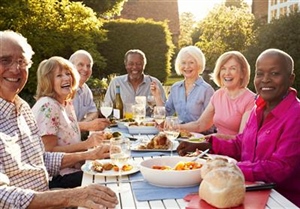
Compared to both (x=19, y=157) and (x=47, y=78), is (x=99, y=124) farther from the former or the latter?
(x=19, y=157)

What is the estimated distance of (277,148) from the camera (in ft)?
7.62

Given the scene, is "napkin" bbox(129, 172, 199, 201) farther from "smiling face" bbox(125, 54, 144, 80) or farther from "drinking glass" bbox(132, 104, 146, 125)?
"smiling face" bbox(125, 54, 144, 80)

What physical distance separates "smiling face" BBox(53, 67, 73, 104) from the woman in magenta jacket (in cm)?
112

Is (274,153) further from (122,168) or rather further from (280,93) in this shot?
(122,168)

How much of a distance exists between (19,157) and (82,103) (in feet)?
9.14

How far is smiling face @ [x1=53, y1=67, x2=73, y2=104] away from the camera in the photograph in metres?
3.31

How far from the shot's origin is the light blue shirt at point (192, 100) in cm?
477

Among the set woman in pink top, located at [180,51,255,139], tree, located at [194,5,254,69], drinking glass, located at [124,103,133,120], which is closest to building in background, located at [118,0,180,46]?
tree, located at [194,5,254,69]

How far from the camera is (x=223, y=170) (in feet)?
5.89

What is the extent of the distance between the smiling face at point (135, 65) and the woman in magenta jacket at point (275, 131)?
280cm

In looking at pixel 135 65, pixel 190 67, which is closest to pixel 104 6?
pixel 135 65

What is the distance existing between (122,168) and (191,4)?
57.9m

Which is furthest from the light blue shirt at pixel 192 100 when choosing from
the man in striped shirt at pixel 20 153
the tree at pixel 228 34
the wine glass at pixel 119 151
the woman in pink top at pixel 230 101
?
the tree at pixel 228 34

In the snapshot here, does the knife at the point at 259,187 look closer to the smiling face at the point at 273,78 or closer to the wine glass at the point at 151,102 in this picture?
the smiling face at the point at 273,78
